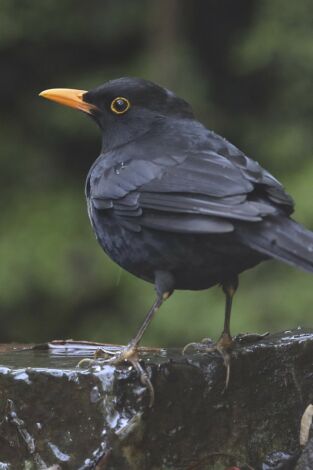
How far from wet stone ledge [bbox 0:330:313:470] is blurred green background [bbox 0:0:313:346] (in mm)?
3913

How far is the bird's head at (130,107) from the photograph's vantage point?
192 inches

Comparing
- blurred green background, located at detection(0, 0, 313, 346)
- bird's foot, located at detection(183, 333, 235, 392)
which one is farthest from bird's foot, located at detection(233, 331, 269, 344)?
blurred green background, located at detection(0, 0, 313, 346)

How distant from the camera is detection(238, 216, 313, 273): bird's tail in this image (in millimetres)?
3834

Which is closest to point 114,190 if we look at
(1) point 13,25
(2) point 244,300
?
(2) point 244,300

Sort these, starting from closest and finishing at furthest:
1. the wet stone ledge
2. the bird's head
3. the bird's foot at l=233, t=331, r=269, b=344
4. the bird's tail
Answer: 1. the bird's tail
2. the wet stone ledge
3. the bird's foot at l=233, t=331, r=269, b=344
4. the bird's head

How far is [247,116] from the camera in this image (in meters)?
10.1

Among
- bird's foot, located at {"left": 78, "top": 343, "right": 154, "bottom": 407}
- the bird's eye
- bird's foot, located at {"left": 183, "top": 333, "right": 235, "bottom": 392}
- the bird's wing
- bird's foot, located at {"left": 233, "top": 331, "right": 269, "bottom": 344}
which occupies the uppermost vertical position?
the bird's eye

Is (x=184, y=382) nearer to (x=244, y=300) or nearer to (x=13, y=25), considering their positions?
(x=244, y=300)

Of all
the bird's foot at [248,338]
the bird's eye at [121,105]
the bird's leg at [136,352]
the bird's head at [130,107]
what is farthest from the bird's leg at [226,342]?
the bird's eye at [121,105]

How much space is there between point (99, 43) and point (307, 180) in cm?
291

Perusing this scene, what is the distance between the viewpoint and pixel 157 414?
4.03 meters

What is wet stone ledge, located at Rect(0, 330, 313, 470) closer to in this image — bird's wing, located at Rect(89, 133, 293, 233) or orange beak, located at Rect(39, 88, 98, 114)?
bird's wing, located at Rect(89, 133, 293, 233)

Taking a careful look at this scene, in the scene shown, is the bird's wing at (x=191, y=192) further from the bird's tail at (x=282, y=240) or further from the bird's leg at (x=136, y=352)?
the bird's leg at (x=136, y=352)

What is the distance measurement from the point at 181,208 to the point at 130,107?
98 cm
